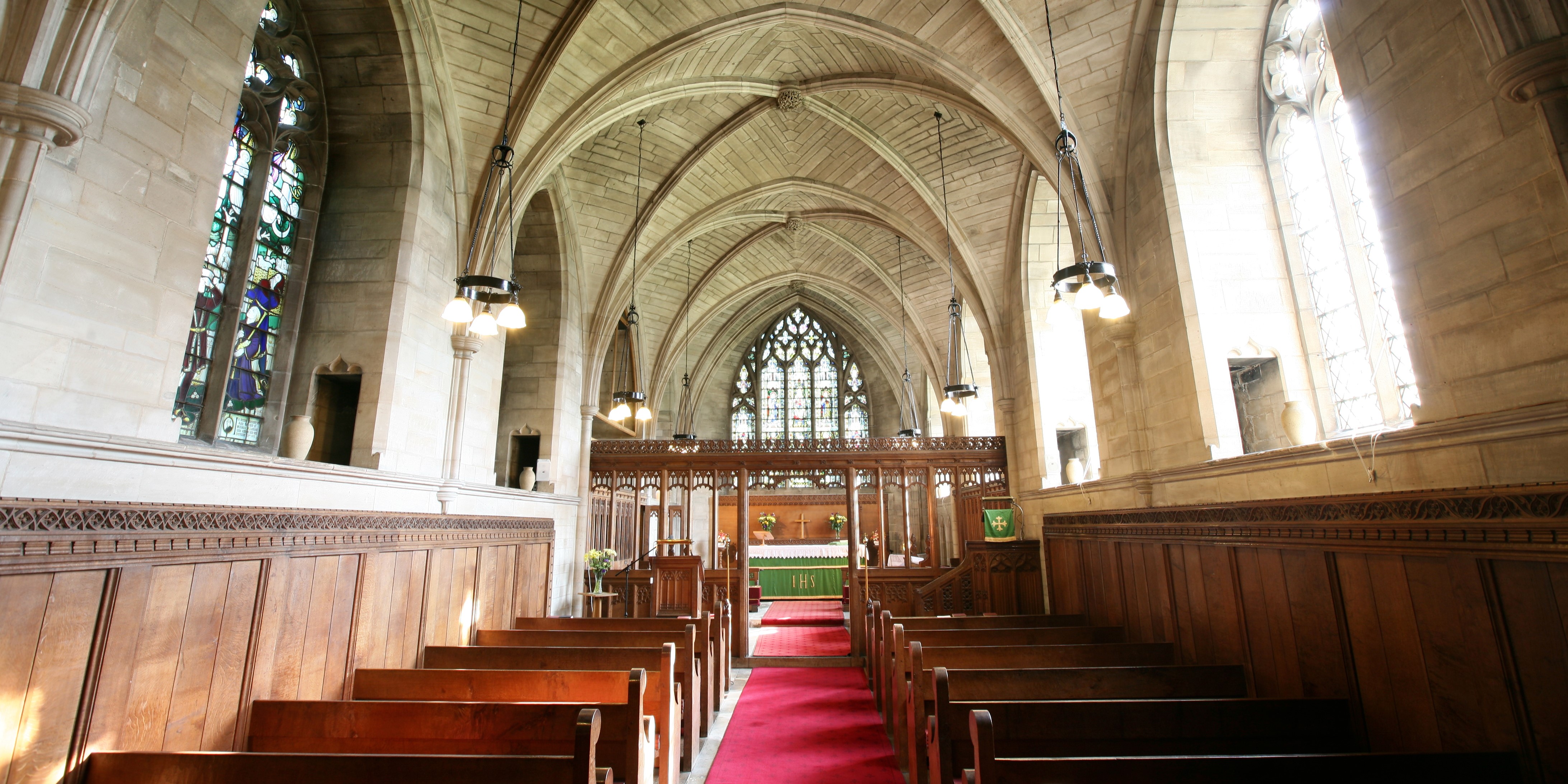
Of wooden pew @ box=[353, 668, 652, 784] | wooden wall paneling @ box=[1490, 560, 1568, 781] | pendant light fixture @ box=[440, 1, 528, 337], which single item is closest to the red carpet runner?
wooden pew @ box=[353, 668, 652, 784]

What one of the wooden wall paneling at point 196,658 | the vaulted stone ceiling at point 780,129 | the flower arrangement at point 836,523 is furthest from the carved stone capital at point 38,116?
the flower arrangement at point 836,523

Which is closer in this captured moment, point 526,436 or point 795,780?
point 795,780

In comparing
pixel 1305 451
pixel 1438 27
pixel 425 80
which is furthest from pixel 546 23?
pixel 1305 451

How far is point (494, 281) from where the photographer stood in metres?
5.16

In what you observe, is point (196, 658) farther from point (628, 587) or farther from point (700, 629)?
point (628, 587)

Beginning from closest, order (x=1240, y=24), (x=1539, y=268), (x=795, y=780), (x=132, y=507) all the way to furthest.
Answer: (x=1539, y=268)
(x=132, y=507)
(x=795, y=780)
(x=1240, y=24)

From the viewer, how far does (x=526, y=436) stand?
11.1 m

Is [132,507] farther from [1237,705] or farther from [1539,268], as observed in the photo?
[1539,268]

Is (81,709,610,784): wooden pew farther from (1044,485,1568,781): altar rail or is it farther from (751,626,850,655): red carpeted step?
(751,626,850,655): red carpeted step

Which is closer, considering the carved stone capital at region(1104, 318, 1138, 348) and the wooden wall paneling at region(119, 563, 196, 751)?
the wooden wall paneling at region(119, 563, 196, 751)

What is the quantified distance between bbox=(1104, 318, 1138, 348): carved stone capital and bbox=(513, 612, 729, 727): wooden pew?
533 centimetres

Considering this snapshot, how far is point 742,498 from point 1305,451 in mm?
8216

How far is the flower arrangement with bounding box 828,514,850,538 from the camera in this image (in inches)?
705

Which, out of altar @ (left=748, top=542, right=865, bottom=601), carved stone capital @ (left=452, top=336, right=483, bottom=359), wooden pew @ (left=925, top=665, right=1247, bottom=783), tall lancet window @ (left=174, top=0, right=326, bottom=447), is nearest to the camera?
wooden pew @ (left=925, top=665, right=1247, bottom=783)
